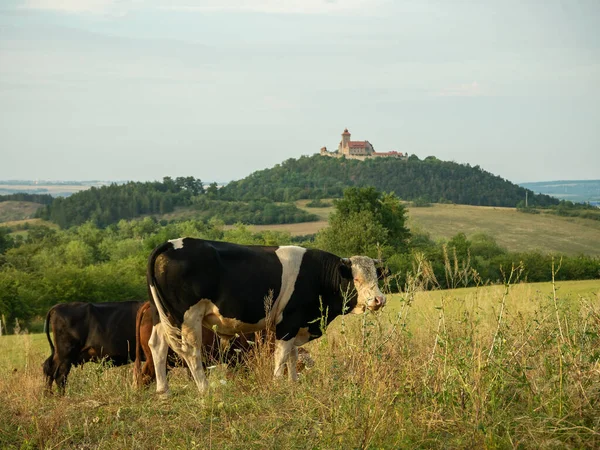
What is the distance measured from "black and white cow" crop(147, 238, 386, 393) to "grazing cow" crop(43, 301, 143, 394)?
2.71m

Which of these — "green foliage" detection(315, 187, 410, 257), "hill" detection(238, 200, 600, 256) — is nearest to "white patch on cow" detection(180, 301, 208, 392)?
"green foliage" detection(315, 187, 410, 257)

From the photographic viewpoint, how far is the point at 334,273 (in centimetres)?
957

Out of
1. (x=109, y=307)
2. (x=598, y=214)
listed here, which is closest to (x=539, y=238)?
(x=598, y=214)

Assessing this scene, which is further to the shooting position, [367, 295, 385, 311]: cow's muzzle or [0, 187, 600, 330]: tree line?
[0, 187, 600, 330]: tree line

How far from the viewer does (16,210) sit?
184 metres

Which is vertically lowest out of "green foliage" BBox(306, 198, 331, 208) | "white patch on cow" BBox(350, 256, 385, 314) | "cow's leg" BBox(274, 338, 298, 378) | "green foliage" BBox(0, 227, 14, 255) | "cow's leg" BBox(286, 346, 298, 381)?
"green foliage" BBox(0, 227, 14, 255)

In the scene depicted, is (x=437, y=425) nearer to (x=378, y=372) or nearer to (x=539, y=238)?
(x=378, y=372)

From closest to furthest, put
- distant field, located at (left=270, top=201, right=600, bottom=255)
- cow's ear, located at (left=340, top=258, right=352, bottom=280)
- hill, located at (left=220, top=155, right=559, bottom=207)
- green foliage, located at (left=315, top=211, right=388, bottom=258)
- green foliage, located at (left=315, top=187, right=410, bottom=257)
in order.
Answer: cow's ear, located at (left=340, top=258, right=352, bottom=280) < green foliage, located at (left=315, top=211, right=388, bottom=258) < green foliage, located at (left=315, top=187, right=410, bottom=257) < distant field, located at (left=270, top=201, right=600, bottom=255) < hill, located at (left=220, top=155, right=559, bottom=207)

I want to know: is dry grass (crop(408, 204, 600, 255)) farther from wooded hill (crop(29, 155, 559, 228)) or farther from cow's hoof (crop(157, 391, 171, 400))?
cow's hoof (crop(157, 391, 171, 400))

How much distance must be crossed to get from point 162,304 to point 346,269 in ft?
8.05

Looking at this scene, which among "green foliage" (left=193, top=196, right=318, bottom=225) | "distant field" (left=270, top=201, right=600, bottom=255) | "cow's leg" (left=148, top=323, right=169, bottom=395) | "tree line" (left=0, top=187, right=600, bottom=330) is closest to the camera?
"cow's leg" (left=148, top=323, right=169, bottom=395)

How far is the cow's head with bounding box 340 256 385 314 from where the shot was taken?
31.1 feet

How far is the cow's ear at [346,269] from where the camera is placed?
9.46 m

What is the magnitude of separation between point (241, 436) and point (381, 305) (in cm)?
352
